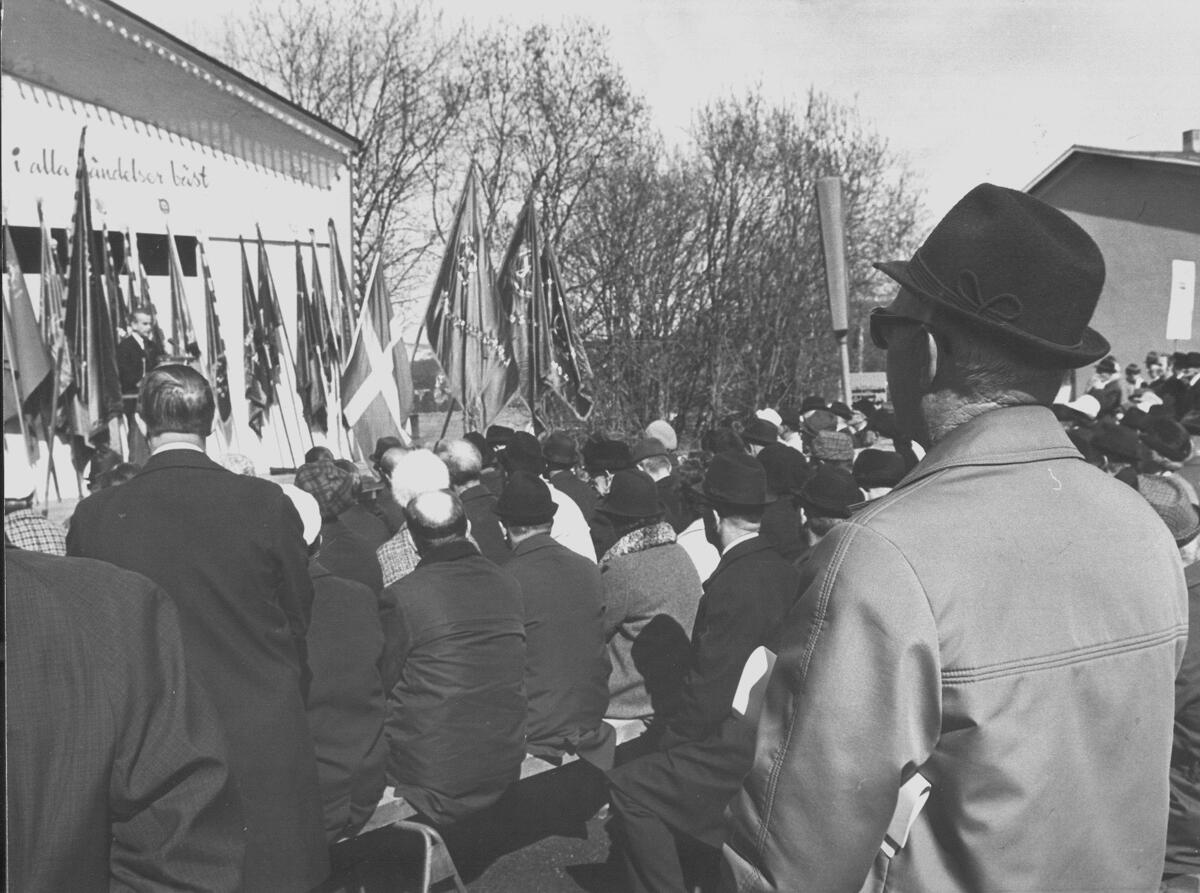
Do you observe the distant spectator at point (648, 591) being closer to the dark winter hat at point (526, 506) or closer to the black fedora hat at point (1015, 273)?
the dark winter hat at point (526, 506)

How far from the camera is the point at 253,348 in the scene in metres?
13.2

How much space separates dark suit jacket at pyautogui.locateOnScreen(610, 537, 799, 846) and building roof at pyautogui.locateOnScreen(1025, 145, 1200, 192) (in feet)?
33.3

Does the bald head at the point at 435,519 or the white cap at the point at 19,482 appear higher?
the white cap at the point at 19,482

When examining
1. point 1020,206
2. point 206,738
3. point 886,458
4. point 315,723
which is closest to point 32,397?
point 315,723

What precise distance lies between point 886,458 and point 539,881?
2695mm

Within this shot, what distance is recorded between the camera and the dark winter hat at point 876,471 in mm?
6125

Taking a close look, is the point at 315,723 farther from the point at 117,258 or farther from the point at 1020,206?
the point at 117,258

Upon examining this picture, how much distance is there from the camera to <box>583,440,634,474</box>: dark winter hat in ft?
27.0

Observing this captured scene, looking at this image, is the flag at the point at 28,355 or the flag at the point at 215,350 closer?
the flag at the point at 28,355

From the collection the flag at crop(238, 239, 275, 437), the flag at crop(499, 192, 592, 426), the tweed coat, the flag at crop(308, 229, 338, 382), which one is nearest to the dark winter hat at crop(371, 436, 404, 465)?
the flag at crop(499, 192, 592, 426)

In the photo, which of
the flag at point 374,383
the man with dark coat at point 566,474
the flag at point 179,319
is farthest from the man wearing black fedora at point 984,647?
the flag at point 179,319

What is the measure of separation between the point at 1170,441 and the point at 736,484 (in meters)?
3.33

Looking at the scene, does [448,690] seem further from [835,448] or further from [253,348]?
[253,348]

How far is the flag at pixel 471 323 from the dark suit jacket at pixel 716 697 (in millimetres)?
5537
